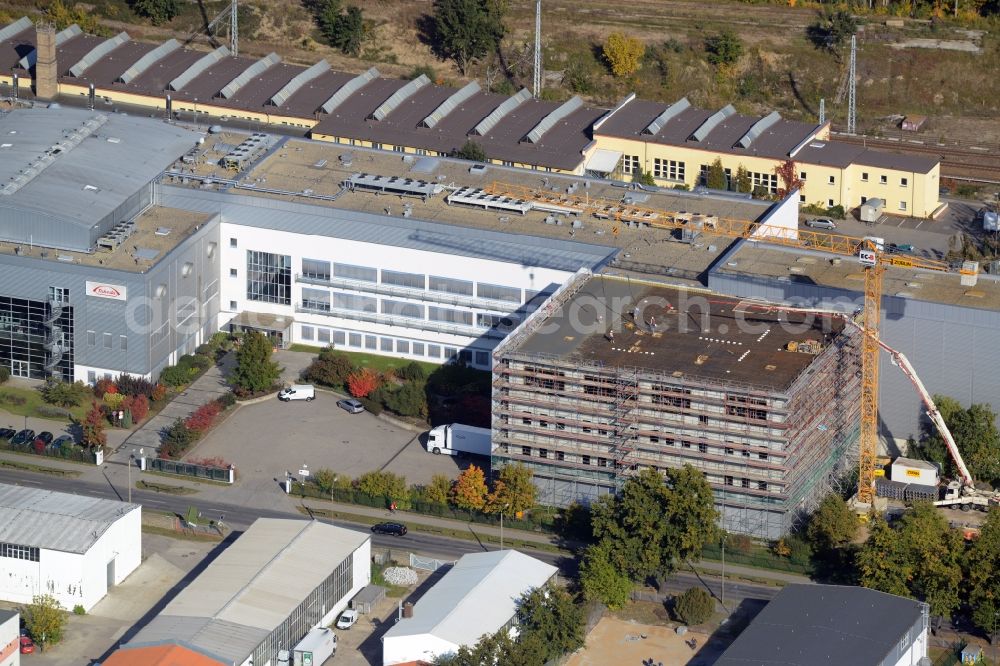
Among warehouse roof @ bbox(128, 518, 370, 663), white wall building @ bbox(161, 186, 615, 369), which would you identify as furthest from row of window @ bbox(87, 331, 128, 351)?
warehouse roof @ bbox(128, 518, 370, 663)

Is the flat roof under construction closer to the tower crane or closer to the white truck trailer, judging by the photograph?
the tower crane

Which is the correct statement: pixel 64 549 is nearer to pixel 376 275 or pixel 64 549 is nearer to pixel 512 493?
pixel 512 493

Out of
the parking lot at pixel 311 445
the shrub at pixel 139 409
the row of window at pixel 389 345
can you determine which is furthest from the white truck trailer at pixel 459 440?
the shrub at pixel 139 409

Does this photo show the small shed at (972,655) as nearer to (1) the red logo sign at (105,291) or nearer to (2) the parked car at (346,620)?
(2) the parked car at (346,620)

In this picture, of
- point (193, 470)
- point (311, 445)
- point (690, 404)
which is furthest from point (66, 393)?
point (690, 404)

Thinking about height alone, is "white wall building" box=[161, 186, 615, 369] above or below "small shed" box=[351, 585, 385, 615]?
above

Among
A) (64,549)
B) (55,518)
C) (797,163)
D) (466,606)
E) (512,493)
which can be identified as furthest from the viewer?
(797,163)
